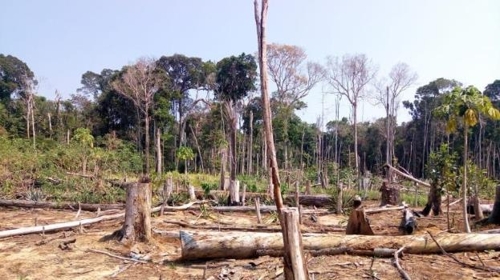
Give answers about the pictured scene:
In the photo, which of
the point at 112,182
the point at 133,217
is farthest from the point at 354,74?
the point at 133,217

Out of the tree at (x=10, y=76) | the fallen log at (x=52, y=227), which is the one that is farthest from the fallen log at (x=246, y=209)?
the tree at (x=10, y=76)

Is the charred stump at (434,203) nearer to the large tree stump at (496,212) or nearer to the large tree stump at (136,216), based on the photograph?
the large tree stump at (496,212)

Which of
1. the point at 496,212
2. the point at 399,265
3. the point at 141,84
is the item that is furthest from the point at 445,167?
the point at 141,84

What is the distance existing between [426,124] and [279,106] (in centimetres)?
1367

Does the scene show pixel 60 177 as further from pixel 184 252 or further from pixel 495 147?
pixel 495 147

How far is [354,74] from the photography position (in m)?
32.6

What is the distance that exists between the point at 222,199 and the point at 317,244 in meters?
8.51

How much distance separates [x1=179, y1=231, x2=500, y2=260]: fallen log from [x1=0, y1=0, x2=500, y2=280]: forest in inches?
0.6

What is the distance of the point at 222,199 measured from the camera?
1449cm

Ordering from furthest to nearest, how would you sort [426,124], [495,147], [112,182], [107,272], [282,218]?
[426,124]
[495,147]
[112,182]
[107,272]
[282,218]

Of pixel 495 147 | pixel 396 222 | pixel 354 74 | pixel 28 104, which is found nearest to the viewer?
pixel 396 222

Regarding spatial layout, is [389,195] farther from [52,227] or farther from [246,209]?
[52,227]

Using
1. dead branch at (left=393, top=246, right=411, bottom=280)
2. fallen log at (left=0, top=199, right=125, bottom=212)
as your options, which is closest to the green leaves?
dead branch at (left=393, top=246, right=411, bottom=280)

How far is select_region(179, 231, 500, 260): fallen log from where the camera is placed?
6066 mm
